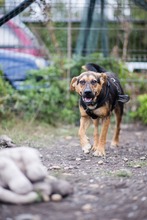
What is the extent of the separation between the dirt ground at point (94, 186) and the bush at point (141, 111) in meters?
3.18

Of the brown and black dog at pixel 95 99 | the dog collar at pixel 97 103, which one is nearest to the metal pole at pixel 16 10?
the brown and black dog at pixel 95 99

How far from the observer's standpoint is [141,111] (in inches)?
474

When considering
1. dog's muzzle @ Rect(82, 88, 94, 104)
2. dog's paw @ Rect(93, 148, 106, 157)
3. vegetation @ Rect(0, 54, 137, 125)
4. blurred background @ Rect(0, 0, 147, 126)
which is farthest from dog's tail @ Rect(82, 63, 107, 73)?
vegetation @ Rect(0, 54, 137, 125)

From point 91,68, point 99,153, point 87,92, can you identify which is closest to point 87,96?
point 87,92

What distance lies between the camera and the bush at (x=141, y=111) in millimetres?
12000

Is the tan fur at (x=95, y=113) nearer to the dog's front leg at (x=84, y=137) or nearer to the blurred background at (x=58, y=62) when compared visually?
the dog's front leg at (x=84, y=137)

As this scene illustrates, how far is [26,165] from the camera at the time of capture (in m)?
4.90

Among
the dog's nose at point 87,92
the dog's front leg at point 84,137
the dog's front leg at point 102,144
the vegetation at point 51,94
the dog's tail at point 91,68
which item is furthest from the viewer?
the vegetation at point 51,94

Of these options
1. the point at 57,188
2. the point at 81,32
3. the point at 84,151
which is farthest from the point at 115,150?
the point at 81,32

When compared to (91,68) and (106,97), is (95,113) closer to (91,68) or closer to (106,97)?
(106,97)

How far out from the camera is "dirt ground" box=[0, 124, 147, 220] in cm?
452

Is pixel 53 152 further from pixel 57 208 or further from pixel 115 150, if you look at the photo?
pixel 57 208

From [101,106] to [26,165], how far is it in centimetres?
322

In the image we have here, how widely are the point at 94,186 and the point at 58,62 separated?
7.08m
